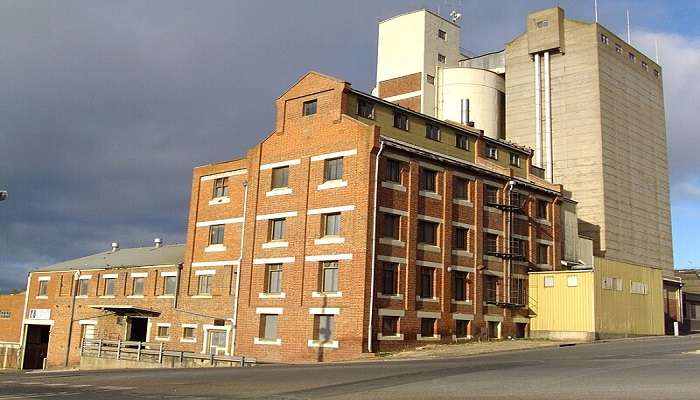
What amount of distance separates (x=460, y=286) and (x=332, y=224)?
9.56m

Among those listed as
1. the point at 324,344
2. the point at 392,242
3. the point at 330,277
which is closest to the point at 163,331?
the point at 324,344

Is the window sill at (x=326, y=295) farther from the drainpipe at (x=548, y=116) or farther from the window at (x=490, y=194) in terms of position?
the drainpipe at (x=548, y=116)

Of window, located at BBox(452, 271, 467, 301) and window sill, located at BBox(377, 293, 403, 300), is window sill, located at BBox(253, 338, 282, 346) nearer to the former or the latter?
window sill, located at BBox(377, 293, 403, 300)

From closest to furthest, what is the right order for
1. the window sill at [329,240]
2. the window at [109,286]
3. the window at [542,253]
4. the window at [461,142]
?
the window sill at [329,240], the window at [461,142], the window at [542,253], the window at [109,286]

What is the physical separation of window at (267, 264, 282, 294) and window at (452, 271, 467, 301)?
1106 centimetres

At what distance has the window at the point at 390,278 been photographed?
129 ft

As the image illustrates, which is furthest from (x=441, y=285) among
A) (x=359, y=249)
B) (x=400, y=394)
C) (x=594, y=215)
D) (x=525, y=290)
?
(x=594, y=215)

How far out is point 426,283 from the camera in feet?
137

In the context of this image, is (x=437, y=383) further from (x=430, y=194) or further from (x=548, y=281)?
(x=548, y=281)

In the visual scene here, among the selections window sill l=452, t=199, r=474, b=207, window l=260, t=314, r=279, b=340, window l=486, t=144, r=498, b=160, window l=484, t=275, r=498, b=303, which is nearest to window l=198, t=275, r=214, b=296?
window l=260, t=314, r=279, b=340

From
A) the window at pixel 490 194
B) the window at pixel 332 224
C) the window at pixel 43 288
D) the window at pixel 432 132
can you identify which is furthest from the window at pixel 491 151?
the window at pixel 43 288

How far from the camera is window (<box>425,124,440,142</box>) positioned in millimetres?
47781

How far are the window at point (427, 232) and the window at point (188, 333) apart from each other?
1825 centimetres

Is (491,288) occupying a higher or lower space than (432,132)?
lower
